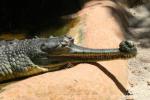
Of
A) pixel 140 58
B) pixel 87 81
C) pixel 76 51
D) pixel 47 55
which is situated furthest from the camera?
pixel 140 58

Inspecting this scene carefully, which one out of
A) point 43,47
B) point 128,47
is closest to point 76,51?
point 43,47

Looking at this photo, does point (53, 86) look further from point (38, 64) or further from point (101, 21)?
point (101, 21)

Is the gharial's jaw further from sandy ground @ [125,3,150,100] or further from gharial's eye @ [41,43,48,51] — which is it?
sandy ground @ [125,3,150,100]

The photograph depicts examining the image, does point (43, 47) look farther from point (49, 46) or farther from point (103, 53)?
point (103, 53)

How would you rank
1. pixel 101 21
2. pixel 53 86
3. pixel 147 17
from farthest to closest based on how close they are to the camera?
pixel 147 17, pixel 101 21, pixel 53 86

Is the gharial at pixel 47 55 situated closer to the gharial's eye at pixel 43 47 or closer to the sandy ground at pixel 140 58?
the gharial's eye at pixel 43 47

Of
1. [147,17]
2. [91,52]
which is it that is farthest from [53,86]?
[147,17]
